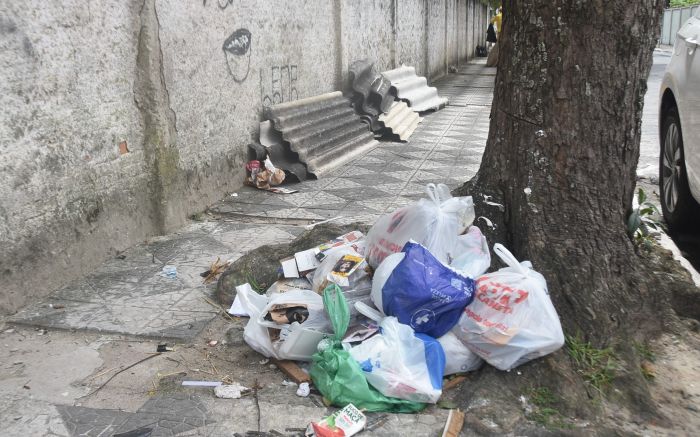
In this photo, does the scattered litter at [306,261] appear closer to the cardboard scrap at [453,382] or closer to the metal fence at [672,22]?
the cardboard scrap at [453,382]

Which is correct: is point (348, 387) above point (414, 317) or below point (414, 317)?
below

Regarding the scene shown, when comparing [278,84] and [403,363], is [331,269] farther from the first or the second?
[278,84]

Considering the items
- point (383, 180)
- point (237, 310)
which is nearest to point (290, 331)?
point (237, 310)

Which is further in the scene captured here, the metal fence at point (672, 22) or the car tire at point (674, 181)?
the metal fence at point (672, 22)

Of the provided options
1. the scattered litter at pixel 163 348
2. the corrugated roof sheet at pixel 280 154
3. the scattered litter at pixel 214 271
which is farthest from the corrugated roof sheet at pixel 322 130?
the scattered litter at pixel 163 348

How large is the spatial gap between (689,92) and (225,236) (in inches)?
130

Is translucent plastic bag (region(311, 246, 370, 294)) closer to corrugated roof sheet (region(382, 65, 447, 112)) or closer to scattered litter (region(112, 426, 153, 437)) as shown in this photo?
scattered litter (region(112, 426, 153, 437))

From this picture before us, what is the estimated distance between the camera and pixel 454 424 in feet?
7.91

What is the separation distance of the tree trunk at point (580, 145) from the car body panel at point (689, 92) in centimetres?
116

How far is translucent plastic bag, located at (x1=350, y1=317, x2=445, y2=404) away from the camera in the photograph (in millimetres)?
2508

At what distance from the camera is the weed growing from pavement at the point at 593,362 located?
8.58 ft

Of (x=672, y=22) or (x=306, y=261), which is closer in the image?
(x=306, y=261)

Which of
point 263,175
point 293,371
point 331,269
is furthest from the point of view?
point 263,175

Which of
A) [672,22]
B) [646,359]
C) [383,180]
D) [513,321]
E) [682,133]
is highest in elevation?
[682,133]
